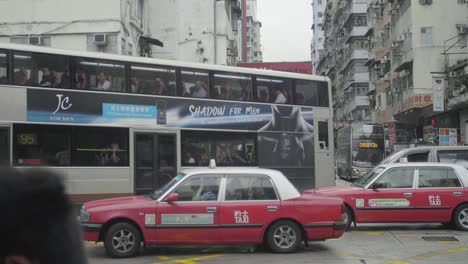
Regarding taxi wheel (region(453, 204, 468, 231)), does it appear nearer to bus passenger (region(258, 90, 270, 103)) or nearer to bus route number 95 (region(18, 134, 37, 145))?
bus passenger (region(258, 90, 270, 103))

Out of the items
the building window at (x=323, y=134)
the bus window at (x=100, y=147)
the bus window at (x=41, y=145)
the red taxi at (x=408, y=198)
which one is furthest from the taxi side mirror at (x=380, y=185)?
the bus window at (x=41, y=145)

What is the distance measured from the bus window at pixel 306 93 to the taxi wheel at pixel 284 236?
7.43 m

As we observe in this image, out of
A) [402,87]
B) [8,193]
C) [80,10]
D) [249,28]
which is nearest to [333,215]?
[8,193]

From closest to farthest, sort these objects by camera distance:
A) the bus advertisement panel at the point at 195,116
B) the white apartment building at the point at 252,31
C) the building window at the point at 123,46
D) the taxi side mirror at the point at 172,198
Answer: the taxi side mirror at the point at 172,198, the bus advertisement panel at the point at 195,116, the building window at the point at 123,46, the white apartment building at the point at 252,31

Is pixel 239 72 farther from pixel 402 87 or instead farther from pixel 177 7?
pixel 402 87

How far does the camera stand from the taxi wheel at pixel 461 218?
1231 centimetres

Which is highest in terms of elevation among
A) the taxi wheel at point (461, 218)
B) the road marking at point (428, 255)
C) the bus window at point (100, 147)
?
the bus window at point (100, 147)

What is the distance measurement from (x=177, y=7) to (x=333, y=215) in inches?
1154

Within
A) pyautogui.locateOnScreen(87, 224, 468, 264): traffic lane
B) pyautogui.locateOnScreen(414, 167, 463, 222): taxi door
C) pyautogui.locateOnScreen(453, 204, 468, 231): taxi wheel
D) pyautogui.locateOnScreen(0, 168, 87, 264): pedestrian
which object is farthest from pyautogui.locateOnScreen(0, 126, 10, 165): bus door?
pyautogui.locateOnScreen(0, 168, 87, 264): pedestrian

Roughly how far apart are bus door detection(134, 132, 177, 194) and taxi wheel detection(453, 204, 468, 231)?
22.4 ft

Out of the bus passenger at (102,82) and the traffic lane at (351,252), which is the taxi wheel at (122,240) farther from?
the bus passenger at (102,82)

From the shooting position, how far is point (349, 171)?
121 feet

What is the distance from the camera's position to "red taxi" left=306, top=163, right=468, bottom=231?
1221 centimetres

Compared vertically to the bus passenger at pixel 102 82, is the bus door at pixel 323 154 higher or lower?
lower
